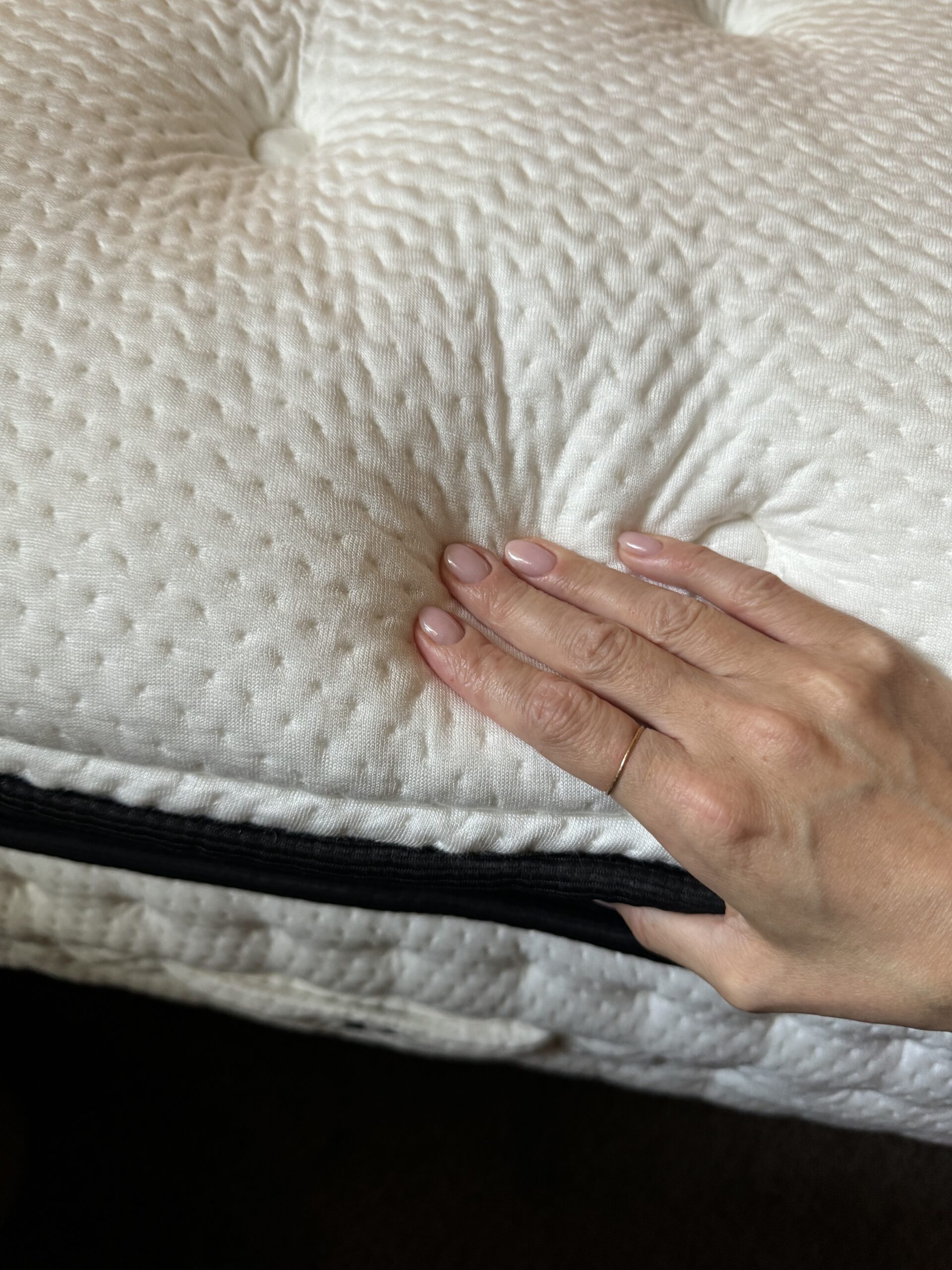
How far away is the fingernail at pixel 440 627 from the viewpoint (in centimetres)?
49

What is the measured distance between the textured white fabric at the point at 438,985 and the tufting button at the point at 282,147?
0.45 m

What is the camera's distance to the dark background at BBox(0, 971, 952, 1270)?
0.88 metres

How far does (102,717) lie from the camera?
0.45 meters

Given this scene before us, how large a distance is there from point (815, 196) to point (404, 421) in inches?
10.3

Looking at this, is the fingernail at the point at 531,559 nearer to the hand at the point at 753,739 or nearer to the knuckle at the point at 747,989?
the hand at the point at 753,739

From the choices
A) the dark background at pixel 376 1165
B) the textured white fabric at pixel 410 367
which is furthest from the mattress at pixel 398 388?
the dark background at pixel 376 1165

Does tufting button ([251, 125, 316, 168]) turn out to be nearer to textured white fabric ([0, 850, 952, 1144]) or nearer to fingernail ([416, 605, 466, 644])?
fingernail ([416, 605, 466, 644])

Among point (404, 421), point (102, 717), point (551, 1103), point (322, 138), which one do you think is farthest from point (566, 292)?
point (551, 1103)

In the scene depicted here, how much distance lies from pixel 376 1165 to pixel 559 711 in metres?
0.66

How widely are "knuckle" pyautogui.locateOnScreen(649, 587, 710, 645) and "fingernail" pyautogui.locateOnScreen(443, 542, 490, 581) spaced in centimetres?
9

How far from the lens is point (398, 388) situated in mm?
479

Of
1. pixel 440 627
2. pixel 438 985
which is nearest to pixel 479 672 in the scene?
pixel 440 627

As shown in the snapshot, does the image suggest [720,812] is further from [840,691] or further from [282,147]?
[282,147]

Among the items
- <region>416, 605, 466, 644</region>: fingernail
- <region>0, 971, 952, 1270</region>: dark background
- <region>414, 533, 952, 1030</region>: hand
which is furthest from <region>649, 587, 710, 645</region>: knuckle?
<region>0, 971, 952, 1270</region>: dark background
